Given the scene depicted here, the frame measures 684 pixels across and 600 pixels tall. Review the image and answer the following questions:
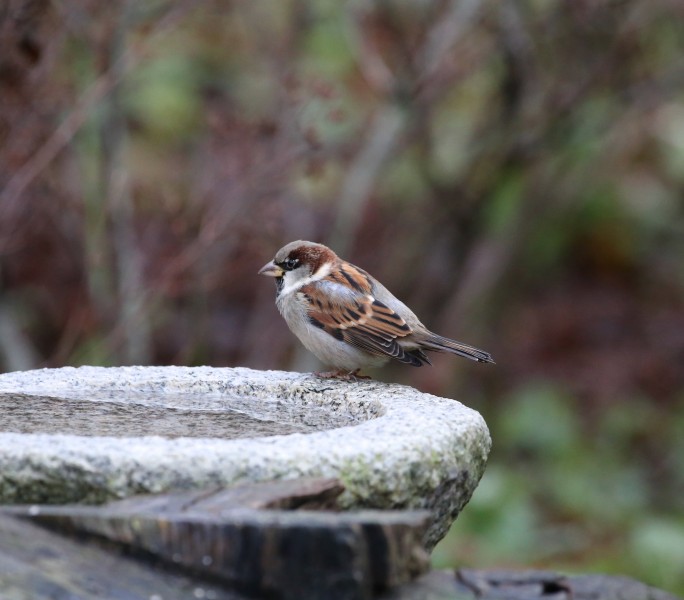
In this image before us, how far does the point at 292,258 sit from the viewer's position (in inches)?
183

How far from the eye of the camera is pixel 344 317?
14.5 ft

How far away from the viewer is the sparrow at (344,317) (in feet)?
14.3

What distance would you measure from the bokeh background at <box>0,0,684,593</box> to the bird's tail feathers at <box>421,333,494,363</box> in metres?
1.51

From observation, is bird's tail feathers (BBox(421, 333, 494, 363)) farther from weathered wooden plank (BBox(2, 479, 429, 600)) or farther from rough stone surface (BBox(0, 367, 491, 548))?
weathered wooden plank (BBox(2, 479, 429, 600))

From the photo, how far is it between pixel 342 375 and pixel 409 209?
4177 mm

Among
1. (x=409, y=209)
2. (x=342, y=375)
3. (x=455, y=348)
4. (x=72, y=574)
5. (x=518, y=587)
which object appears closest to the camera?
(x=72, y=574)

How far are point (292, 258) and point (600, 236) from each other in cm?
618

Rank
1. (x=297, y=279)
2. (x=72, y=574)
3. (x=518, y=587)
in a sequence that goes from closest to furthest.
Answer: (x=72, y=574)
(x=518, y=587)
(x=297, y=279)

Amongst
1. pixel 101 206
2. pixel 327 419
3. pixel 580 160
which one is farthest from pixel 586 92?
pixel 327 419

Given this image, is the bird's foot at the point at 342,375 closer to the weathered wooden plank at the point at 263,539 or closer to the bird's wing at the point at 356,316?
the bird's wing at the point at 356,316

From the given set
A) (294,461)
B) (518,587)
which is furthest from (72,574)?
(518,587)

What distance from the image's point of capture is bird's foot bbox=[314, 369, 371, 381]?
14.1ft

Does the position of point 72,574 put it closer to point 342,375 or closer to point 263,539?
point 263,539

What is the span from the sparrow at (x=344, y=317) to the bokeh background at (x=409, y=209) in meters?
1.13
